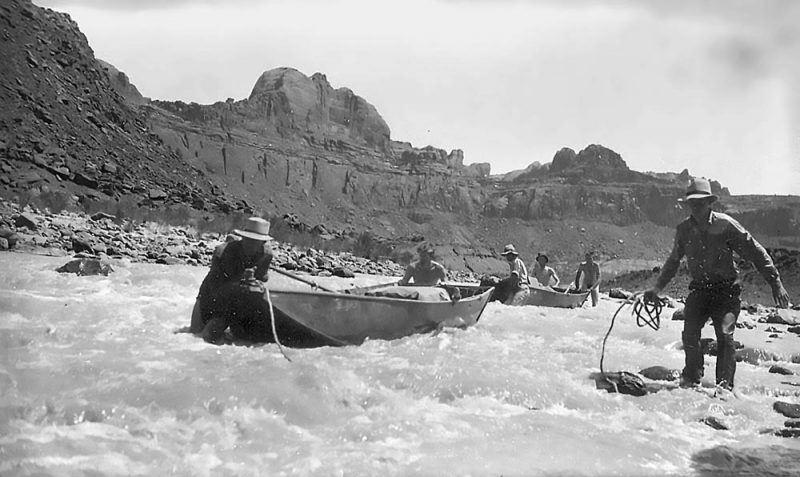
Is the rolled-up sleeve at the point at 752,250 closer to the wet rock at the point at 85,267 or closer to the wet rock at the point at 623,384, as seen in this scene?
the wet rock at the point at 623,384

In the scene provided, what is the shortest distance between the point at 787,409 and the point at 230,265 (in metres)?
5.38

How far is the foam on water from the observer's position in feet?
10.5

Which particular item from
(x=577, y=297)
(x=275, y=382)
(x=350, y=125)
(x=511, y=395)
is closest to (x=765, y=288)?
(x=577, y=297)

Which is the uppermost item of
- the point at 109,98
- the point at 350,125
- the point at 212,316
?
the point at 350,125

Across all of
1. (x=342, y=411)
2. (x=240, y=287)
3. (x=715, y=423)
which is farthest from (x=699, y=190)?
(x=240, y=287)

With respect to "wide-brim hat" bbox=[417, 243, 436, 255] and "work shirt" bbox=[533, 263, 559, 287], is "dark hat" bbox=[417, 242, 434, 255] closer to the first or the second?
"wide-brim hat" bbox=[417, 243, 436, 255]

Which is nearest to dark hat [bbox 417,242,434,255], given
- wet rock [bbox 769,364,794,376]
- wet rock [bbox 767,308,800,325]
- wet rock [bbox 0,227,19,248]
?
wet rock [bbox 769,364,794,376]

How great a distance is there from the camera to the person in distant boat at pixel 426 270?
9742 millimetres

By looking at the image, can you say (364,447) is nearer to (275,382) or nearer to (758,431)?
(275,382)

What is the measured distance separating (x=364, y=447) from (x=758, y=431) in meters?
2.85

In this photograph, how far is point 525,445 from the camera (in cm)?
359

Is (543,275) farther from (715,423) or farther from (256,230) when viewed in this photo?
(715,423)

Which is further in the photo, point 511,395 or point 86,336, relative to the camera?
point 86,336

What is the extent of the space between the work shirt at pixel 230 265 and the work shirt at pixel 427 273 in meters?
3.83
